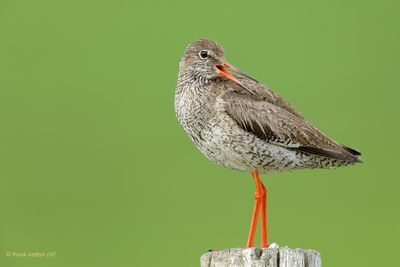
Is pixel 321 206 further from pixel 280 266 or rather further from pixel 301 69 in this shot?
pixel 280 266

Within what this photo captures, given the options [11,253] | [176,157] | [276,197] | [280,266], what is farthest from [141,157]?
[280,266]

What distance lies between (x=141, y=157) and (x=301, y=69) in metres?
4.17

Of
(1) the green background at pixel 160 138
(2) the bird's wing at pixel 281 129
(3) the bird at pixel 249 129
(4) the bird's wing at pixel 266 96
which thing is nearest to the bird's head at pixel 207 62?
(3) the bird at pixel 249 129

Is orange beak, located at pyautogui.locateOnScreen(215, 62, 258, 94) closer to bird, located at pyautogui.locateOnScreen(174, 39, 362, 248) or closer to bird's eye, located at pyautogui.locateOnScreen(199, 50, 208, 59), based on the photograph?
bird, located at pyautogui.locateOnScreen(174, 39, 362, 248)

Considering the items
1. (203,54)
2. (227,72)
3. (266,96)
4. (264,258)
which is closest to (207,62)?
(203,54)

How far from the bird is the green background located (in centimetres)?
266

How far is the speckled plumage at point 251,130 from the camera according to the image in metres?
9.48

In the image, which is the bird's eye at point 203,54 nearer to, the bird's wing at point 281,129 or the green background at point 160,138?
the bird's wing at point 281,129

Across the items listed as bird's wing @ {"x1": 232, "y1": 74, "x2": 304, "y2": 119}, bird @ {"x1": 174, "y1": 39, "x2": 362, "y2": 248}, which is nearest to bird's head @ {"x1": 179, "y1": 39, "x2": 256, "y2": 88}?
bird @ {"x1": 174, "y1": 39, "x2": 362, "y2": 248}

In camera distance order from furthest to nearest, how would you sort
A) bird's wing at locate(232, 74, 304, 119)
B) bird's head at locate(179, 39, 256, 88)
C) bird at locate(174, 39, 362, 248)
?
bird's head at locate(179, 39, 256, 88)
bird's wing at locate(232, 74, 304, 119)
bird at locate(174, 39, 362, 248)

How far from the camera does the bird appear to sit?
9477 millimetres

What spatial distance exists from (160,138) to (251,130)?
239 inches

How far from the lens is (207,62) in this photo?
33.1ft

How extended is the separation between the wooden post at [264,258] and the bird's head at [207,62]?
10.4 ft
